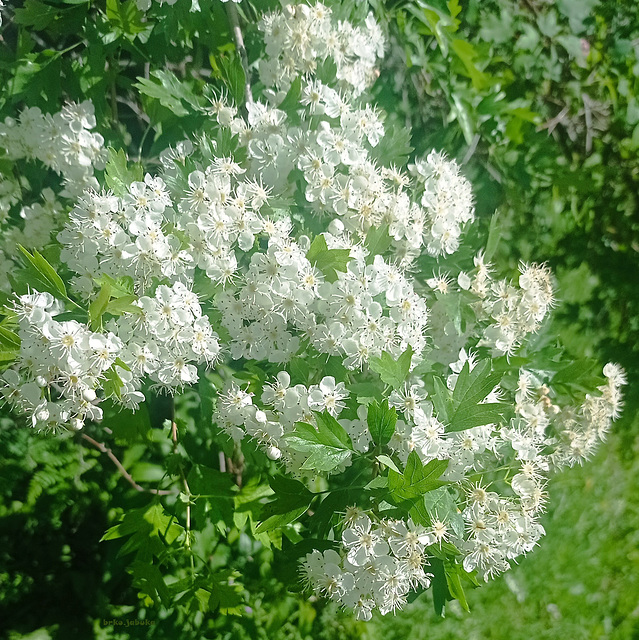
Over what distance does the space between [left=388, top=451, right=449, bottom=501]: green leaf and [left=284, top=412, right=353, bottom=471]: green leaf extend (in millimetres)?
144

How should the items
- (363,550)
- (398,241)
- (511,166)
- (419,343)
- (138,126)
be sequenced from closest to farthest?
(363,550), (419,343), (398,241), (138,126), (511,166)

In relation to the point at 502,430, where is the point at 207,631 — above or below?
below

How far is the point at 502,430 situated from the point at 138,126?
159 cm

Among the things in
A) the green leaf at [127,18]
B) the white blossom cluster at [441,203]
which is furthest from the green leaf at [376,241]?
the green leaf at [127,18]

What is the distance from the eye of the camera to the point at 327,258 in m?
1.34

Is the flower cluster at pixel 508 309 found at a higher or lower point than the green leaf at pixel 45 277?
lower

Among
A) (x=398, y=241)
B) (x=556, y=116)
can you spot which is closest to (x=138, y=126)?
(x=398, y=241)

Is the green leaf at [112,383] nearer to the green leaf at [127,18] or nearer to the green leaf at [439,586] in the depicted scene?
the green leaf at [439,586]

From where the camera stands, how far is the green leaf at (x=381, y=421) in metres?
1.27

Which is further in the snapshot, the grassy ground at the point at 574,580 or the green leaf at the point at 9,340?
the grassy ground at the point at 574,580

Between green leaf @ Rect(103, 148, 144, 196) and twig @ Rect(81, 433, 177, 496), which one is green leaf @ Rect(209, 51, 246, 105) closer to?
green leaf @ Rect(103, 148, 144, 196)

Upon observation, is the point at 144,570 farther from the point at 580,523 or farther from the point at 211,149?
the point at 580,523

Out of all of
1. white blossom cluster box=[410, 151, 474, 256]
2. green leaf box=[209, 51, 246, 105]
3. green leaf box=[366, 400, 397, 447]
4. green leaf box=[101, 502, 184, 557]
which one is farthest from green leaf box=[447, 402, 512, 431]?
green leaf box=[209, 51, 246, 105]

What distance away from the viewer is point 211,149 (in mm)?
1479
